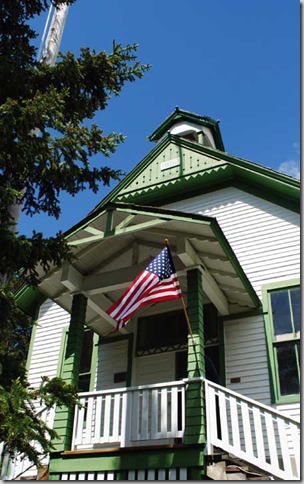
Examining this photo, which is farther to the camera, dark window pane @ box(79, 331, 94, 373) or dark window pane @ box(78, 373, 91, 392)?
dark window pane @ box(79, 331, 94, 373)

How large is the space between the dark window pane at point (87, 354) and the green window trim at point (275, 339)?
3.97 m

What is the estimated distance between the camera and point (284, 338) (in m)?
9.11

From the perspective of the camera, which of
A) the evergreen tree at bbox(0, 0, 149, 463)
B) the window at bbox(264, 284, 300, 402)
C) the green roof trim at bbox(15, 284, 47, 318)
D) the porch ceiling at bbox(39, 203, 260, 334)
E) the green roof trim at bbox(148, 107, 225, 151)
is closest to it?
the evergreen tree at bbox(0, 0, 149, 463)

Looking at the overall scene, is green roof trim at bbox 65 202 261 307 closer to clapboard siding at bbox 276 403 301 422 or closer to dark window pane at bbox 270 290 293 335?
dark window pane at bbox 270 290 293 335

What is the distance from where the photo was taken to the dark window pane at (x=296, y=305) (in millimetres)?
9221

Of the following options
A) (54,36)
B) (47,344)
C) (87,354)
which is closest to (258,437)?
(87,354)

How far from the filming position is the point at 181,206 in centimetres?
1232

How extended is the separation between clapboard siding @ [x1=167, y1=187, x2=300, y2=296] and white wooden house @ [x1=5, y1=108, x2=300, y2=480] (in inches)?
1.0

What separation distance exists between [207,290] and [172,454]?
2.92 metres

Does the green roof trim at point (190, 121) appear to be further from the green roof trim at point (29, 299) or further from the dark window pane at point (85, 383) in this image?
the dark window pane at point (85, 383)

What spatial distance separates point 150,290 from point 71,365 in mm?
1945

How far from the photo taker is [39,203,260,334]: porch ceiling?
308 inches

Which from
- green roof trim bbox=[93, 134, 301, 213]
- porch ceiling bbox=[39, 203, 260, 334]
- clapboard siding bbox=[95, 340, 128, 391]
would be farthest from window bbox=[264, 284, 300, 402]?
clapboard siding bbox=[95, 340, 128, 391]

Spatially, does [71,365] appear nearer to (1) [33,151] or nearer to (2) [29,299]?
(1) [33,151]
